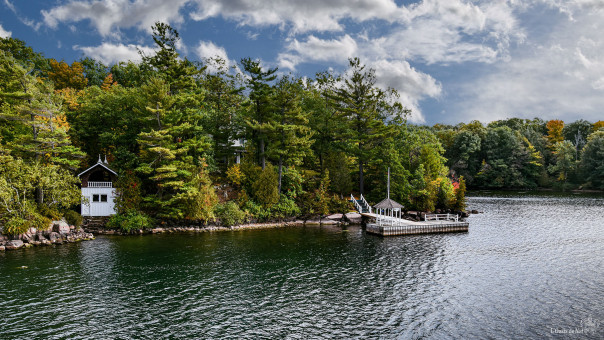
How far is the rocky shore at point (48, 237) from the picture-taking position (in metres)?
29.2

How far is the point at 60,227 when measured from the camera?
32438 millimetres

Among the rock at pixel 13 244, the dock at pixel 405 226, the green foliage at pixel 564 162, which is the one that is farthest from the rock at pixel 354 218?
the green foliage at pixel 564 162

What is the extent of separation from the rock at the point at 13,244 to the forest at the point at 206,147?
3.67ft

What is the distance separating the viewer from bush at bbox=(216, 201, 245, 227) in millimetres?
39906

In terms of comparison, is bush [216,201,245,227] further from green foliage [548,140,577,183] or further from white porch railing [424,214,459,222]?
green foliage [548,140,577,183]

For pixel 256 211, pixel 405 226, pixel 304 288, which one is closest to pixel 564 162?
pixel 405 226

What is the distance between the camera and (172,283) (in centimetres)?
2134

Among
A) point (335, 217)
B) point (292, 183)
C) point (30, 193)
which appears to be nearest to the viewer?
point (30, 193)

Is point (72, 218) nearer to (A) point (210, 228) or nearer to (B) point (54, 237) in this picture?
(B) point (54, 237)

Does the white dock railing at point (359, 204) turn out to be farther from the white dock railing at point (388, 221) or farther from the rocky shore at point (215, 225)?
the white dock railing at point (388, 221)

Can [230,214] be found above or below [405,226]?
above

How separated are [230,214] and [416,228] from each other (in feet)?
71.0

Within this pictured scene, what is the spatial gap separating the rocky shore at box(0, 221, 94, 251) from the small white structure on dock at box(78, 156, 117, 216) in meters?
3.66

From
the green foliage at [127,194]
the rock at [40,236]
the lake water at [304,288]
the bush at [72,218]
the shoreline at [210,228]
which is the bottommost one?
the lake water at [304,288]
